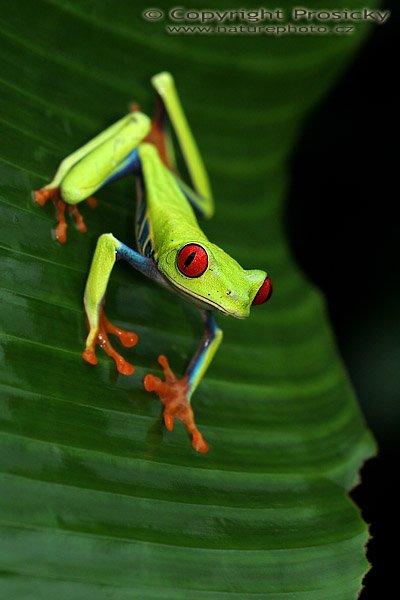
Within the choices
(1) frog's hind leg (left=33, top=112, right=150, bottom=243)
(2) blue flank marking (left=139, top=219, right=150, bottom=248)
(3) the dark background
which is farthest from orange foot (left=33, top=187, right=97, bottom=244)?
(3) the dark background

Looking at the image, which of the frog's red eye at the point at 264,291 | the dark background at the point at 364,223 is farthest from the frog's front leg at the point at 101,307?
the dark background at the point at 364,223

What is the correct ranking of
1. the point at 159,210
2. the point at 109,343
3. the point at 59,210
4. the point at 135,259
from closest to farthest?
the point at 109,343
the point at 59,210
the point at 135,259
the point at 159,210

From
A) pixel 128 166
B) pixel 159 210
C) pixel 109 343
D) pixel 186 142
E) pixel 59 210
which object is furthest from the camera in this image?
pixel 186 142

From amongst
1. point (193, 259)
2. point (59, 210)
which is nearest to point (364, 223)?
point (193, 259)

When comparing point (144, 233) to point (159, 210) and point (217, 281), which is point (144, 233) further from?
point (217, 281)

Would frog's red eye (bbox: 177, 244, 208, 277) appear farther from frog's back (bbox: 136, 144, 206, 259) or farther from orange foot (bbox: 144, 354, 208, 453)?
orange foot (bbox: 144, 354, 208, 453)

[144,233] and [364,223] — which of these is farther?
[364,223]

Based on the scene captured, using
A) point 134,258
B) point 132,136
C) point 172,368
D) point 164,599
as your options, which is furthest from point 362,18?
point 164,599
